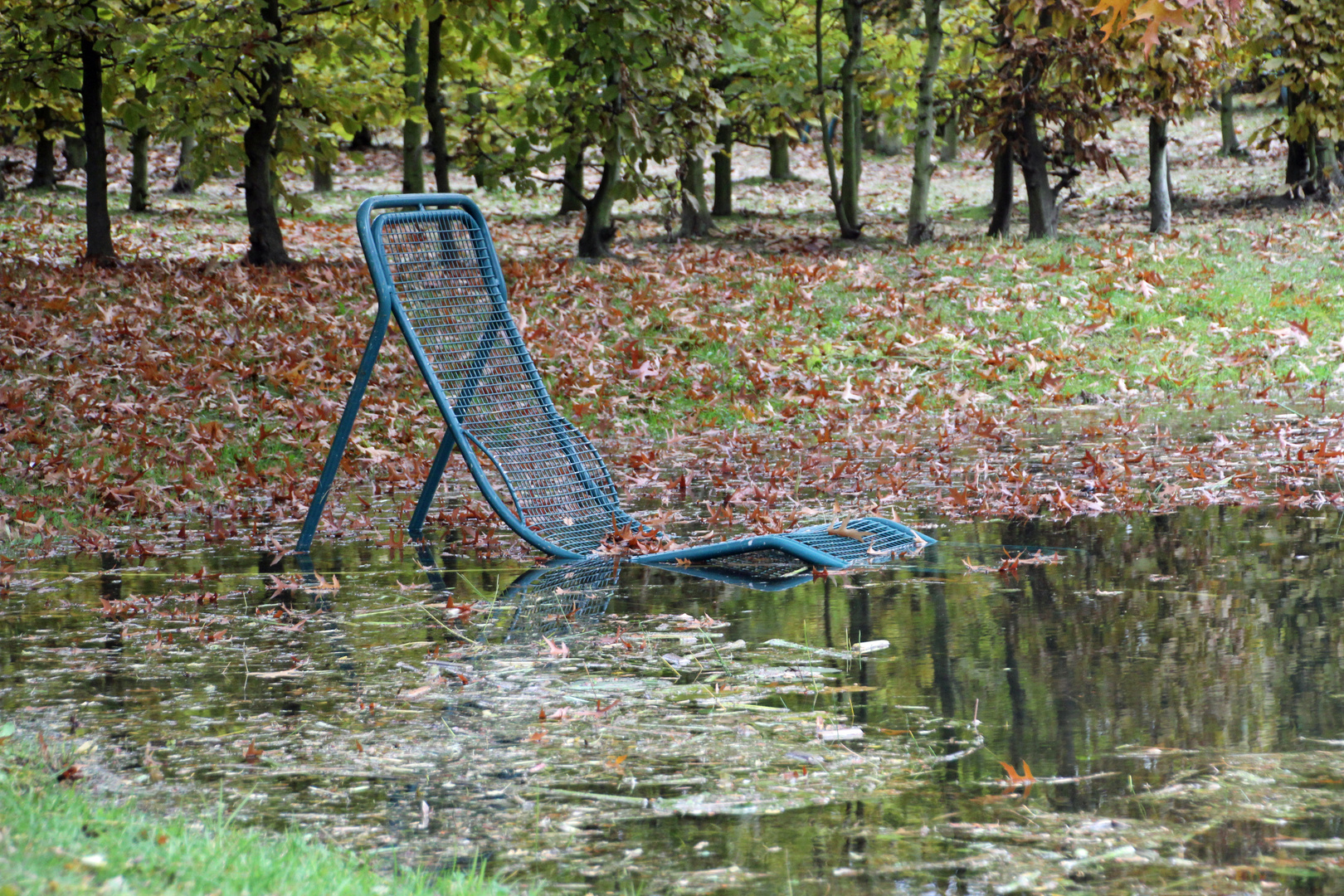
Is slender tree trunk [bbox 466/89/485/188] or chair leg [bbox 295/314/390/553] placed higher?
slender tree trunk [bbox 466/89/485/188]

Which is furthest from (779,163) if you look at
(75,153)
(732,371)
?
(732,371)

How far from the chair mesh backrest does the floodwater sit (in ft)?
2.66

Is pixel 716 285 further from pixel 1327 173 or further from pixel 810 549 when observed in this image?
pixel 1327 173

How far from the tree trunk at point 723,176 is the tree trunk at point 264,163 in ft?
29.3

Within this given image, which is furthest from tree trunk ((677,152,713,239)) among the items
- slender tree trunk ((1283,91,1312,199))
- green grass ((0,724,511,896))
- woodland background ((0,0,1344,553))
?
green grass ((0,724,511,896))

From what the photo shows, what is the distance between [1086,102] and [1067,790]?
1507cm

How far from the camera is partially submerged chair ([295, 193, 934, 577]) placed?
6254 mm

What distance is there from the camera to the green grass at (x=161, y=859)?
238 cm

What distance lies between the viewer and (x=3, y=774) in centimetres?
318

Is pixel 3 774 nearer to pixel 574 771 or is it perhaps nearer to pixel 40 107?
pixel 574 771

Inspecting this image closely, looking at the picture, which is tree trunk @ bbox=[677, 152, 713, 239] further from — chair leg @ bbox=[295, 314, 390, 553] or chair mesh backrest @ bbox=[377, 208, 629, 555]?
chair leg @ bbox=[295, 314, 390, 553]

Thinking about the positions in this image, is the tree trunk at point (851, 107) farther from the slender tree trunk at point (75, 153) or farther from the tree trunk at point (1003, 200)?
the slender tree trunk at point (75, 153)

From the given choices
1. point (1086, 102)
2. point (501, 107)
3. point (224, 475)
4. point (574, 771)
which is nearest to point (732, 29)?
point (1086, 102)

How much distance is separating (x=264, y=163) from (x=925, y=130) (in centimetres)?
809
